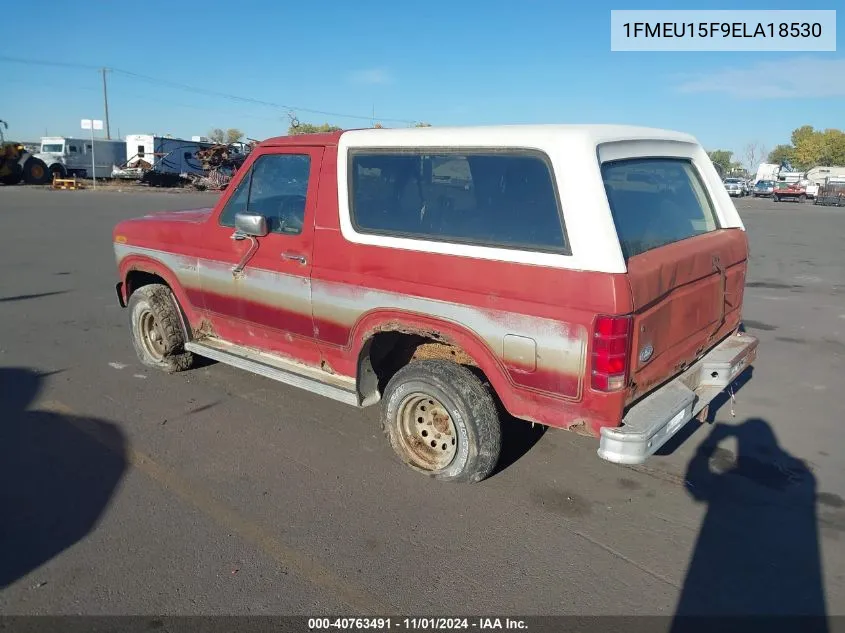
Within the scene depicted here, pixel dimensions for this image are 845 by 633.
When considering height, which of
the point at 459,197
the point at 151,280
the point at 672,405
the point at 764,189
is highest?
the point at 764,189

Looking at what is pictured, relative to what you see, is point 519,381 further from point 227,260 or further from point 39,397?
point 39,397

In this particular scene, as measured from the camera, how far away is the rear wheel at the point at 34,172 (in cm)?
3344

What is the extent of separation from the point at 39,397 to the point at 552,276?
167 inches

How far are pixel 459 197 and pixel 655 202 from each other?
1.21m

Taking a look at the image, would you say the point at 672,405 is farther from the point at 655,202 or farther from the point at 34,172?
the point at 34,172

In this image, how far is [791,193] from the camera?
48.1 metres

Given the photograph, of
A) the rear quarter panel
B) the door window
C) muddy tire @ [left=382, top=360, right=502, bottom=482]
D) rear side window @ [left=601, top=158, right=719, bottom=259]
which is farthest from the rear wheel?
rear side window @ [left=601, top=158, right=719, bottom=259]

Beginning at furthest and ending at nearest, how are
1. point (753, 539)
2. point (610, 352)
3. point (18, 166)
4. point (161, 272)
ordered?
point (18, 166) → point (161, 272) → point (753, 539) → point (610, 352)

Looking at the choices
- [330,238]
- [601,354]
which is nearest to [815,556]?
[601,354]

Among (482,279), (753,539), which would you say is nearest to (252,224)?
(482,279)

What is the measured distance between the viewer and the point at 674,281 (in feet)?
11.4

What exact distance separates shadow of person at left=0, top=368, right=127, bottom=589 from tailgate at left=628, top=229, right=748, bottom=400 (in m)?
3.00

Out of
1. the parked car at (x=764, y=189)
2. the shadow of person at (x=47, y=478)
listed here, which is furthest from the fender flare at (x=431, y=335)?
the parked car at (x=764, y=189)

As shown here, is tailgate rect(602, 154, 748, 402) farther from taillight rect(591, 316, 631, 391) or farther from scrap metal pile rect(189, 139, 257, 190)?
scrap metal pile rect(189, 139, 257, 190)
